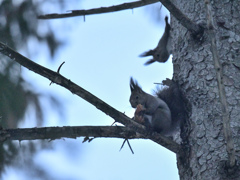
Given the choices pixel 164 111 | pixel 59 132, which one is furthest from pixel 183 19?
pixel 59 132

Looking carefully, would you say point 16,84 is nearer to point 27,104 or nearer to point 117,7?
point 27,104

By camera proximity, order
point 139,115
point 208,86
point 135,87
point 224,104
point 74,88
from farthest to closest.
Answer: point 135,87
point 139,115
point 208,86
point 74,88
point 224,104

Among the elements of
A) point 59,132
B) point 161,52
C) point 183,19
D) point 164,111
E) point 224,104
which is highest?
point 161,52

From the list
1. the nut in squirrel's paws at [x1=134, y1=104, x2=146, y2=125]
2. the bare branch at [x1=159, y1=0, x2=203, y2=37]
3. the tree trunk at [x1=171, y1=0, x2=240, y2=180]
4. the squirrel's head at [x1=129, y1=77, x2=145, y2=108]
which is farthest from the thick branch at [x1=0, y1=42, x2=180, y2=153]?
the squirrel's head at [x1=129, y1=77, x2=145, y2=108]

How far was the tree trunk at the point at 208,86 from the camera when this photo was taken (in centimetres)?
172

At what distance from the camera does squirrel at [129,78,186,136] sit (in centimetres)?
205

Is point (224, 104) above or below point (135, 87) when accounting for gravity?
below

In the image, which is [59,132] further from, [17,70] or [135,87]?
[135,87]

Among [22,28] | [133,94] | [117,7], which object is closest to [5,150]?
[22,28]

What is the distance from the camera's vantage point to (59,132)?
1764 millimetres

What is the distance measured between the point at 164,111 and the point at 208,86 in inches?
15.9

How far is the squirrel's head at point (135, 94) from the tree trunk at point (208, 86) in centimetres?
51

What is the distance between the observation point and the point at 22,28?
210cm

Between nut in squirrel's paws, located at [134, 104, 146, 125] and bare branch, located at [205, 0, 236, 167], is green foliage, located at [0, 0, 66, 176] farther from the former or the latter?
bare branch, located at [205, 0, 236, 167]
